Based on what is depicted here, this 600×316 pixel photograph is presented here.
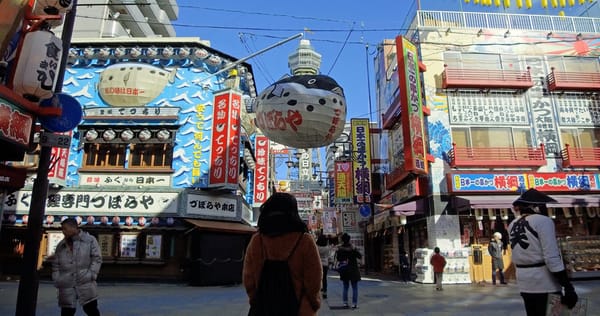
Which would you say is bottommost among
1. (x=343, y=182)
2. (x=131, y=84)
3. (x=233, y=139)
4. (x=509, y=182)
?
(x=509, y=182)

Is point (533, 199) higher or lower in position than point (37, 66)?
lower

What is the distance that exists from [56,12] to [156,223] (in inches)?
394

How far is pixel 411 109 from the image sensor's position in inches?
596

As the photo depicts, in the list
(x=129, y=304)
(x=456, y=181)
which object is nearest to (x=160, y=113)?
(x=129, y=304)

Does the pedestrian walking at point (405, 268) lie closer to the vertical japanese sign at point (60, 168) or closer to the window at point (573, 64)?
the window at point (573, 64)

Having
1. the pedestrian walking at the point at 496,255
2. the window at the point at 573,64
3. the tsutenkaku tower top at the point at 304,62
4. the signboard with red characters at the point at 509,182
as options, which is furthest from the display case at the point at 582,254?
the tsutenkaku tower top at the point at 304,62

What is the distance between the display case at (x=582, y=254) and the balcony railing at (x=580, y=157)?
292cm

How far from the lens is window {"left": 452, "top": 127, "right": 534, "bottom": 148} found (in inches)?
657

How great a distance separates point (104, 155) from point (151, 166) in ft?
7.00

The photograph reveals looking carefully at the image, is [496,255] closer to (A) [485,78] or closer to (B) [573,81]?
(A) [485,78]

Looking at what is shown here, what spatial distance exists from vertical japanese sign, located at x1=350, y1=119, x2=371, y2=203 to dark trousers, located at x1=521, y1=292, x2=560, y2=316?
17.3 meters

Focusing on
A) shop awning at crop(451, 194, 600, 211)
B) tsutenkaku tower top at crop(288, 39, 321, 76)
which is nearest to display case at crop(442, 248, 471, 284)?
shop awning at crop(451, 194, 600, 211)

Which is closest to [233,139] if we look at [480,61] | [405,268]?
[405,268]

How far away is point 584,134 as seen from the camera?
56.1 feet
